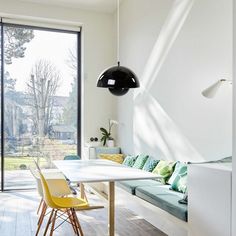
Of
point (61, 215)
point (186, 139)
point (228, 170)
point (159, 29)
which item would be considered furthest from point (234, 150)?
point (159, 29)

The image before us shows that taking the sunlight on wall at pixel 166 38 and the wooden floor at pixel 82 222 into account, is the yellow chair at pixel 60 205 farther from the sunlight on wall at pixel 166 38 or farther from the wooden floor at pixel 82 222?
the sunlight on wall at pixel 166 38

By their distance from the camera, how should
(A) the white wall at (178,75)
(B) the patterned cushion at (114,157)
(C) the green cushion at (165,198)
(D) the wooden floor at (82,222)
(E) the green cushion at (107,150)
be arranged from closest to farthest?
(C) the green cushion at (165,198), (A) the white wall at (178,75), (D) the wooden floor at (82,222), (B) the patterned cushion at (114,157), (E) the green cushion at (107,150)

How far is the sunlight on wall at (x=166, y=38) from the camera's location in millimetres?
4289

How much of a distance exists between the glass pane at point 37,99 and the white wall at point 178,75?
133 cm

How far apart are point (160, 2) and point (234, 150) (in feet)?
10.7

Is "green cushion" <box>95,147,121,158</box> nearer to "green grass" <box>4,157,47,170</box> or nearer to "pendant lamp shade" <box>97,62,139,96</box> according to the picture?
"green grass" <box>4,157,47,170</box>

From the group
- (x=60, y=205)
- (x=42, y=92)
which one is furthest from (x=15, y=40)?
(x=60, y=205)

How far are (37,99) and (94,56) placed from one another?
1538mm

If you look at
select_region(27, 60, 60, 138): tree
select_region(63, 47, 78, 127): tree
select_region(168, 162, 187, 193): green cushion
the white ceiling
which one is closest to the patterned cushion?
select_region(63, 47, 78, 127): tree

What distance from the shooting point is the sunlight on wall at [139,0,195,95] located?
4289 millimetres

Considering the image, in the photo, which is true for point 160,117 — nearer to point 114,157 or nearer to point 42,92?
point 114,157

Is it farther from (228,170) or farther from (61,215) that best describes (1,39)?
(228,170)

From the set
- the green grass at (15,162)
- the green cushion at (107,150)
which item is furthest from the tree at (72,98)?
the green grass at (15,162)

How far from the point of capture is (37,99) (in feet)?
21.2
